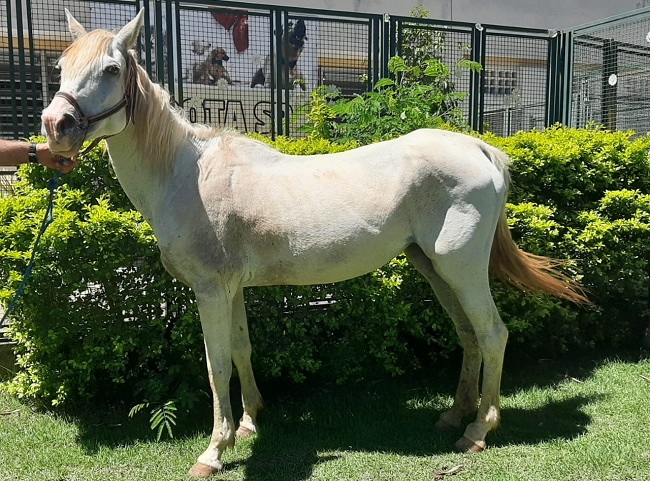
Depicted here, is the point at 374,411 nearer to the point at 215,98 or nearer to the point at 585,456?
the point at 585,456

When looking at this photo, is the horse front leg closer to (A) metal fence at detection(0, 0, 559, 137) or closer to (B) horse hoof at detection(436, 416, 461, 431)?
(B) horse hoof at detection(436, 416, 461, 431)

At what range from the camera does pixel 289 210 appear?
10.2 feet

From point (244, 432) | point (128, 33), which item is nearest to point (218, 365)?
point (244, 432)

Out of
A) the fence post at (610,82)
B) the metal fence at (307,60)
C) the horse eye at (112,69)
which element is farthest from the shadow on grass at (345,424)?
the fence post at (610,82)

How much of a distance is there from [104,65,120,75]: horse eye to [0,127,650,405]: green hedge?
44.7 inches

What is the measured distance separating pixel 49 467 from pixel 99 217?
4.75 feet

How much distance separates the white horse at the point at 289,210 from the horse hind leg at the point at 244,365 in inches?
1.2

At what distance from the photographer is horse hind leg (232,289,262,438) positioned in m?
3.49

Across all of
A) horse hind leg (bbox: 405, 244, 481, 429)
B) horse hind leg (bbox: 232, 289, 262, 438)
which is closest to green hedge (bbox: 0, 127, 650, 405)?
horse hind leg (bbox: 232, 289, 262, 438)

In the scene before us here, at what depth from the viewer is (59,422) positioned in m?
3.79

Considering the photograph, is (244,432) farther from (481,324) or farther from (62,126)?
(62,126)

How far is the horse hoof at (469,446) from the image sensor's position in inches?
131

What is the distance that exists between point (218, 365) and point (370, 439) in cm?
111

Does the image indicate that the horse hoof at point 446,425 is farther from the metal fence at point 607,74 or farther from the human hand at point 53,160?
the metal fence at point 607,74
